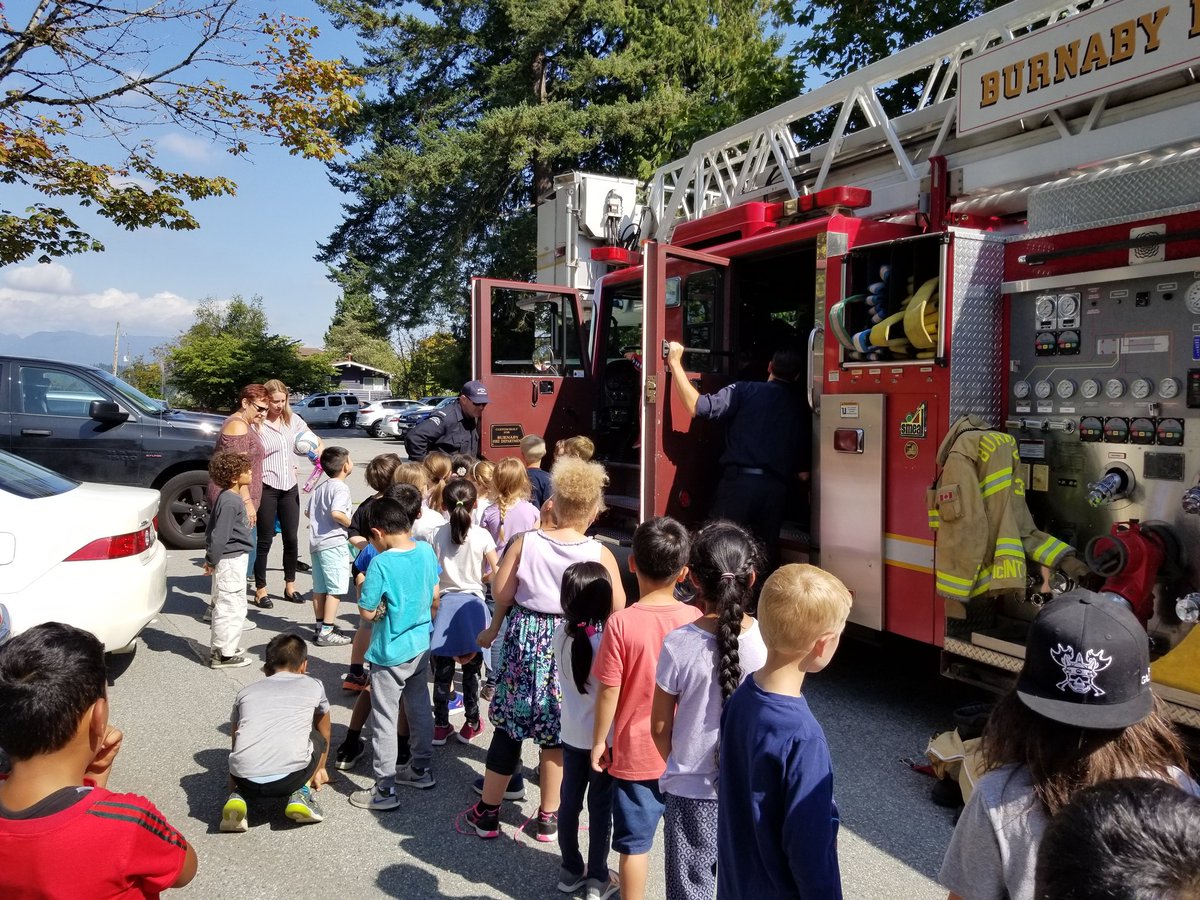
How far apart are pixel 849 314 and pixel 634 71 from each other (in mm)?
19941

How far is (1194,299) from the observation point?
361 cm

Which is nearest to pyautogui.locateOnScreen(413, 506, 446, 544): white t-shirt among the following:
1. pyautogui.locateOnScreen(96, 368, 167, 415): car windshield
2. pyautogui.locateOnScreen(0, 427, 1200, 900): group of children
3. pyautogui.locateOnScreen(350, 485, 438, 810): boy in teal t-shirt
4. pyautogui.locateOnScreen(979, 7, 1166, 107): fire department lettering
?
pyautogui.locateOnScreen(0, 427, 1200, 900): group of children

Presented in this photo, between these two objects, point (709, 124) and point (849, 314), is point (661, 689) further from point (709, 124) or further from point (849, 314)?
point (709, 124)

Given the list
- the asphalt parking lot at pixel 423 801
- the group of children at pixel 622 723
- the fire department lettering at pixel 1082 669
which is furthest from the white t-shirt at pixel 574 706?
the fire department lettering at pixel 1082 669

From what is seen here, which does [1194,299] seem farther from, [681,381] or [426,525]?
[426,525]

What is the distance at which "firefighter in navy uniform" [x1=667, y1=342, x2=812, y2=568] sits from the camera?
5.35 m

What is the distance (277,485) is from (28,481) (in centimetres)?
216

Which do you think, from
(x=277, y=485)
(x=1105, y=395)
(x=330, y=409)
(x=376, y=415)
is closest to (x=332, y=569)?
(x=277, y=485)

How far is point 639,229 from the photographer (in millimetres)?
8453

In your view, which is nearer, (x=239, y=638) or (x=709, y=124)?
(x=239, y=638)

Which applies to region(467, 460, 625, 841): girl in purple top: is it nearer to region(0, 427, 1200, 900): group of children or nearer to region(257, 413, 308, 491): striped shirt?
region(0, 427, 1200, 900): group of children

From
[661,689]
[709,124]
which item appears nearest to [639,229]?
[661,689]

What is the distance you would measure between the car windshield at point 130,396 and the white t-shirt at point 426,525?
5214 mm

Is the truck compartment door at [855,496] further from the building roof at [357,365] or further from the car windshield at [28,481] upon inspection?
the building roof at [357,365]
